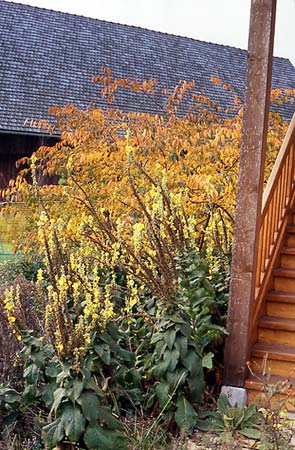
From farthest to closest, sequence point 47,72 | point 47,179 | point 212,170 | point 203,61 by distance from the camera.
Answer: point 203,61, point 47,72, point 47,179, point 212,170

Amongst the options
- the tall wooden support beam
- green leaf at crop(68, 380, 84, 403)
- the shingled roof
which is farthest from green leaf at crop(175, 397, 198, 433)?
the shingled roof

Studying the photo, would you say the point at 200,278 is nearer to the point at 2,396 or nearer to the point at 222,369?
the point at 222,369

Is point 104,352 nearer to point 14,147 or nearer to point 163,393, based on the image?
point 163,393

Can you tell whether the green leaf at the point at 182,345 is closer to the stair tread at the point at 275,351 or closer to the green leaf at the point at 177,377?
the green leaf at the point at 177,377

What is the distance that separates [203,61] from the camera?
2452 centimetres

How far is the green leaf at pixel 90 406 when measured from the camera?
159 inches

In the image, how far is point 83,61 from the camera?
71.1ft

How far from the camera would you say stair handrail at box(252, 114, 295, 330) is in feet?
19.6

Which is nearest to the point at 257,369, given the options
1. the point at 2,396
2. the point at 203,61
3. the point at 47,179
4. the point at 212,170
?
the point at 2,396

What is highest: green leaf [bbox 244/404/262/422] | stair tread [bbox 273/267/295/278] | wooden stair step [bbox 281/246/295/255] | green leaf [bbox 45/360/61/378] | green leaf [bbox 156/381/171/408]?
wooden stair step [bbox 281/246/295/255]

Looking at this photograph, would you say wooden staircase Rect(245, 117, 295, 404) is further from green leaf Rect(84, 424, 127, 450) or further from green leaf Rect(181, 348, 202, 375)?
green leaf Rect(84, 424, 127, 450)

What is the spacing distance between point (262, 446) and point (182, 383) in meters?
0.63

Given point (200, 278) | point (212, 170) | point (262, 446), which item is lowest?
point (262, 446)

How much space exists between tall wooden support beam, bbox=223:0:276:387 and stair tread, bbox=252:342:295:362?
0.37 m
